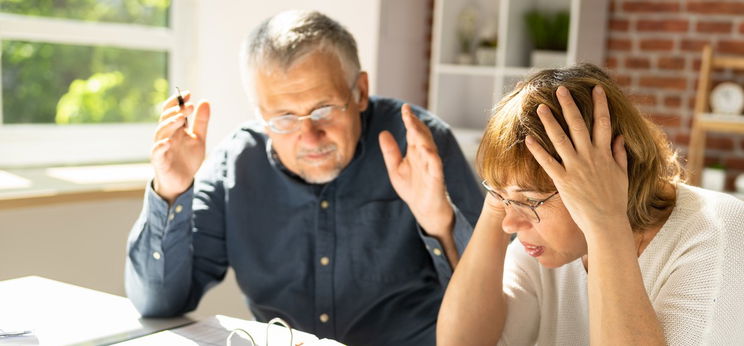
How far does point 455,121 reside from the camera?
4043 mm

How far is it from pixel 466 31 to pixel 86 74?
1.76 m

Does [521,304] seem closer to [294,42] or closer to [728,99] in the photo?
[294,42]

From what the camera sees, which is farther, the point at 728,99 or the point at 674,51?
the point at 674,51

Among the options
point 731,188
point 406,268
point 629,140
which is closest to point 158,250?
point 406,268

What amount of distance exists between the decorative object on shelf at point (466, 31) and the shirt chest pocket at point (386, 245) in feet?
6.54

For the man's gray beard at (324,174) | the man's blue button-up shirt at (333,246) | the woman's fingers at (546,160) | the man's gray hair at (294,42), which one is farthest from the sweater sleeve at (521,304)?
the man's gray hair at (294,42)

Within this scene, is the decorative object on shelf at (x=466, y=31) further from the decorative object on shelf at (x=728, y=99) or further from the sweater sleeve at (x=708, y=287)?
the sweater sleeve at (x=708, y=287)

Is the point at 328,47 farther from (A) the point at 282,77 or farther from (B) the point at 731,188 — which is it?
(B) the point at 731,188

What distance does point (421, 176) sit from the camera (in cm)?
179

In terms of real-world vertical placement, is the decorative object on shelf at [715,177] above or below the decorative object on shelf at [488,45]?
below

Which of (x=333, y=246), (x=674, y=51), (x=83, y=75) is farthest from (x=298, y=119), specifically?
(x=674, y=51)

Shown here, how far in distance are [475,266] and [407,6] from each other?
2507mm

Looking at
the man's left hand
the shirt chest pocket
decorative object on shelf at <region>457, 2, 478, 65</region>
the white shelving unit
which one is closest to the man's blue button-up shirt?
the shirt chest pocket

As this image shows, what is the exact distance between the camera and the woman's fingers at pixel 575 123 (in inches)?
49.8
